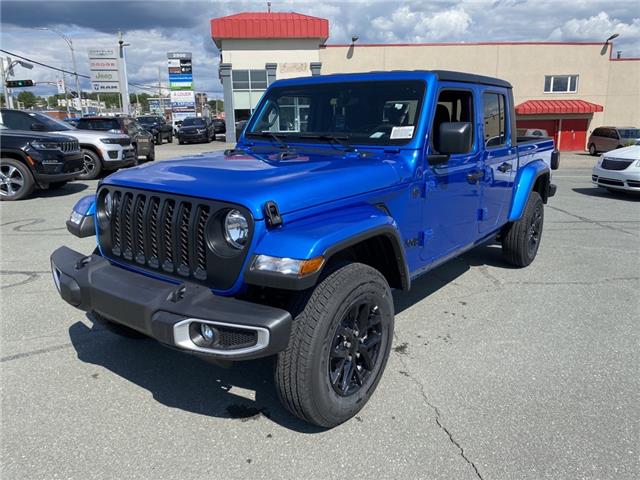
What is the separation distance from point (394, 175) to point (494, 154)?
1.77 metres

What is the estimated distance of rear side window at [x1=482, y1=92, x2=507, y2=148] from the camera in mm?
4357

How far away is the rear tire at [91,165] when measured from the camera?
12.2 m

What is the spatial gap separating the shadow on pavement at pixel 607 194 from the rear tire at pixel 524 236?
630cm

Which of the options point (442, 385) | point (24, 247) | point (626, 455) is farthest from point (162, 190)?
point (24, 247)

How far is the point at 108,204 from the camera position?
297cm

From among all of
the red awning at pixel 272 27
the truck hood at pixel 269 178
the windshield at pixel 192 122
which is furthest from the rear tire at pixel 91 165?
the red awning at pixel 272 27

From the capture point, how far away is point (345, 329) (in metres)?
2.62

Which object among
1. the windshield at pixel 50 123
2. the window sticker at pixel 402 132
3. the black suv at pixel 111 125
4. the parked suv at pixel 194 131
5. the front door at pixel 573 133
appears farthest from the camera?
the front door at pixel 573 133

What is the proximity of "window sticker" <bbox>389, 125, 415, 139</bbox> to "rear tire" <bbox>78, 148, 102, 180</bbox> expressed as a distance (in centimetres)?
1084

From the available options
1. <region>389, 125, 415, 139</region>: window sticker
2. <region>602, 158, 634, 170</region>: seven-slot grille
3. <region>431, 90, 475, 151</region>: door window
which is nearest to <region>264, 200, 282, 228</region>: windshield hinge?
<region>389, 125, 415, 139</region>: window sticker

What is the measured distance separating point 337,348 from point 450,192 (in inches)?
66.4

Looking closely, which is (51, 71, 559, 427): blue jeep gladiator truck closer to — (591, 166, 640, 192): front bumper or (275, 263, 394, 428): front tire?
(275, 263, 394, 428): front tire

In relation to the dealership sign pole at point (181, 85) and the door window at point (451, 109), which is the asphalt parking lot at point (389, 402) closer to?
the door window at point (451, 109)

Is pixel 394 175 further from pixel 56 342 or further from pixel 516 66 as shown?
pixel 516 66
